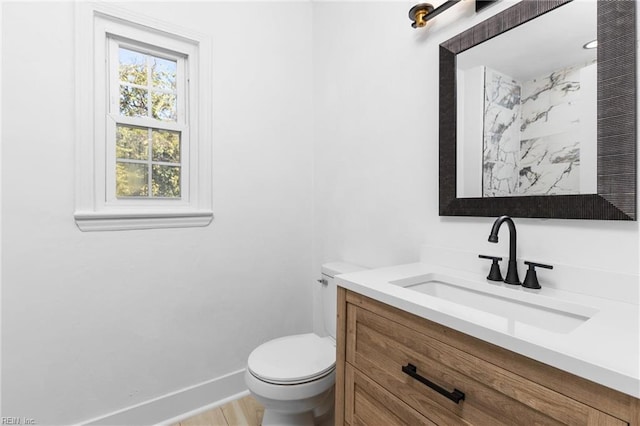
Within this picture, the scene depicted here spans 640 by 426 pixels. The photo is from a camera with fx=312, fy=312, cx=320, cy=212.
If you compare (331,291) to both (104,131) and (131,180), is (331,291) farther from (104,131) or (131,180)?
(104,131)

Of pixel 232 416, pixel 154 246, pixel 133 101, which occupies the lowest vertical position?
pixel 232 416

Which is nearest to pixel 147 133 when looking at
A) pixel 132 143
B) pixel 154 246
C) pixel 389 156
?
pixel 132 143

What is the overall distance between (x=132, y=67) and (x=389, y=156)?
141 centimetres

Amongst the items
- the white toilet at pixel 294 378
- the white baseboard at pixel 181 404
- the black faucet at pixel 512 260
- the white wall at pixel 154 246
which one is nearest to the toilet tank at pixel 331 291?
the white toilet at pixel 294 378

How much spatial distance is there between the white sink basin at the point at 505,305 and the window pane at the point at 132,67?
165cm

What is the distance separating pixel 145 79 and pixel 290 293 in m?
1.50

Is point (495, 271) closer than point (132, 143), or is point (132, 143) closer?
point (495, 271)

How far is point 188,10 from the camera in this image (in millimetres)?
1690

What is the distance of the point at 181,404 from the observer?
5.55 ft

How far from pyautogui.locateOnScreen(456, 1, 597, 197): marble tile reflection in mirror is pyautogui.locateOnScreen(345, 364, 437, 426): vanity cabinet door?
78 cm

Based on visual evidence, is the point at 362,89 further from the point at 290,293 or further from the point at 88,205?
the point at 88,205

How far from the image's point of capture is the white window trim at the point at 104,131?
1.43 metres

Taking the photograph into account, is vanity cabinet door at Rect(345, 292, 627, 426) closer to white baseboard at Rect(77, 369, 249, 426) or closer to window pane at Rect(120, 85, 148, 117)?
white baseboard at Rect(77, 369, 249, 426)

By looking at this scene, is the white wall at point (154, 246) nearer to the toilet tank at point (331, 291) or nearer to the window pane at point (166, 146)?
the window pane at point (166, 146)
